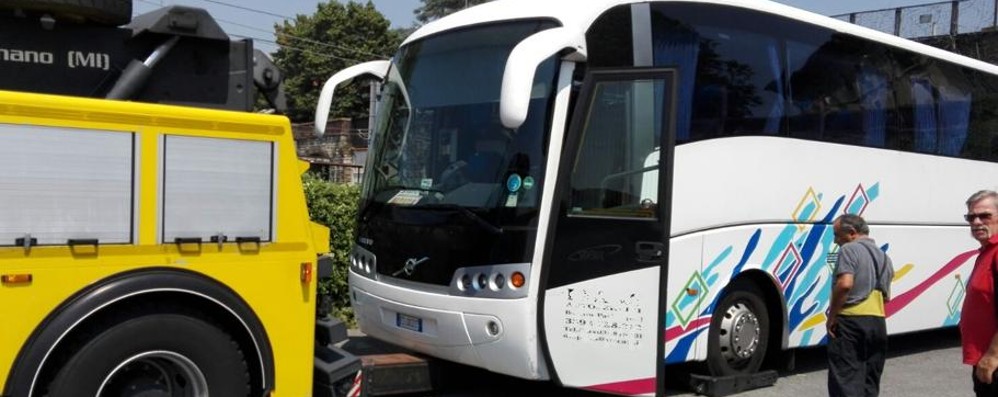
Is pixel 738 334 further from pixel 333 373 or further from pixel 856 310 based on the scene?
pixel 333 373

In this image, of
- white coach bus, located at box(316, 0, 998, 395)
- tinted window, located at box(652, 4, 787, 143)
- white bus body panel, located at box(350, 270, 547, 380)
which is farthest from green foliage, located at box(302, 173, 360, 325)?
tinted window, located at box(652, 4, 787, 143)

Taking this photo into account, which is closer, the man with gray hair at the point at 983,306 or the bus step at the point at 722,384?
the man with gray hair at the point at 983,306

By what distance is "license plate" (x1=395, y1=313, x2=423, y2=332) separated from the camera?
6.71 metres

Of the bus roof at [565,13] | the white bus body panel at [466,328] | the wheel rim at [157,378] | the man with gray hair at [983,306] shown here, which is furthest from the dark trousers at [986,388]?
the wheel rim at [157,378]

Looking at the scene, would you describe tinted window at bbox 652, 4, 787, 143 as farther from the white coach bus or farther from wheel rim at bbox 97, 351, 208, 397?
wheel rim at bbox 97, 351, 208, 397

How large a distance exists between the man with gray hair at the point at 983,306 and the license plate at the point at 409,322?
11.8 ft

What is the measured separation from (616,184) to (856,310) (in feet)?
6.21

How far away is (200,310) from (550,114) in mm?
2775

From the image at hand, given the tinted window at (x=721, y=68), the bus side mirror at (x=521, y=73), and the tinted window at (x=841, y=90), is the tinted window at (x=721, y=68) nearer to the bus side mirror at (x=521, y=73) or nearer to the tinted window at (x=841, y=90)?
the tinted window at (x=841, y=90)

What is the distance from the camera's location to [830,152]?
8391 mm

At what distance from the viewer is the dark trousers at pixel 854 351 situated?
20.8 feet

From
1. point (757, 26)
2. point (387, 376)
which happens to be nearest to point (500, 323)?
point (387, 376)

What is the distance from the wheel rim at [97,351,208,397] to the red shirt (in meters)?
3.98

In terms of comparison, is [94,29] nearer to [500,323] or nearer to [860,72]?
[500,323]
